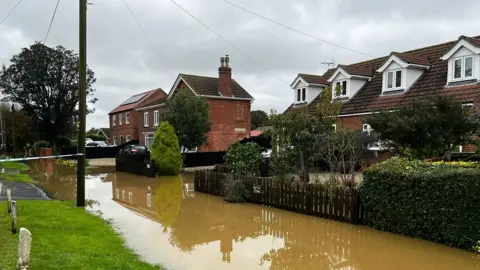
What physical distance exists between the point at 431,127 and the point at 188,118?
594 inches

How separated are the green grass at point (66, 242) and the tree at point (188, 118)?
1363cm

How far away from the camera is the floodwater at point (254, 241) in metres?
6.84

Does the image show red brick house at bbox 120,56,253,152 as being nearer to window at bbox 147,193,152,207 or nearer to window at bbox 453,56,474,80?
window at bbox 147,193,152,207

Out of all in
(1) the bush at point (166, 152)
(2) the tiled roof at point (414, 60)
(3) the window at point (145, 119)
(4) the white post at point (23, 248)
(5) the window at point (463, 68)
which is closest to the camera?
(4) the white post at point (23, 248)

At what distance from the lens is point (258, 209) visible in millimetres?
12008

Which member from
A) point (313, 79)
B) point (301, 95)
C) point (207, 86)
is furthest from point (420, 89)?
point (207, 86)

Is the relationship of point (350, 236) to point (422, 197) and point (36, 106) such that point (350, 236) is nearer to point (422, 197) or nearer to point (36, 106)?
point (422, 197)

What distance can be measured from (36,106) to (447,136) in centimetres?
4130

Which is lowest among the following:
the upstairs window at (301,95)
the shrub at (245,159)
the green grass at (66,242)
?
the green grass at (66,242)

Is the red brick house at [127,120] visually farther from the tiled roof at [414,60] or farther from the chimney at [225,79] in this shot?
the tiled roof at [414,60]

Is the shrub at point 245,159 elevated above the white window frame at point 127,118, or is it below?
below

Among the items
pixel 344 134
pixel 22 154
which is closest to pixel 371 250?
pixel 344 134

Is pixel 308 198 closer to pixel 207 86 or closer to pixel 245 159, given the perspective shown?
pixel 245 159

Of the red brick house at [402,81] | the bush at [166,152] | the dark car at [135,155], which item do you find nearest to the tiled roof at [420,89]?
the red brick house at [402,81]
